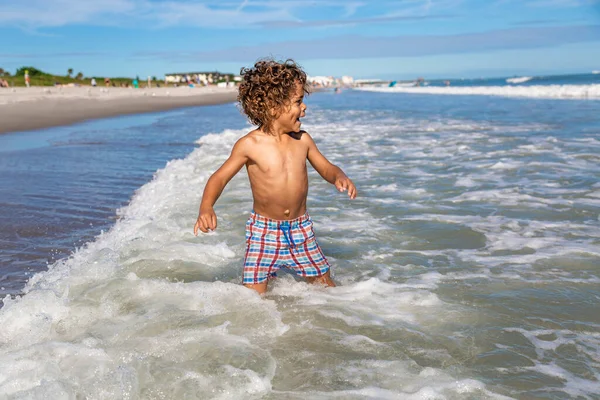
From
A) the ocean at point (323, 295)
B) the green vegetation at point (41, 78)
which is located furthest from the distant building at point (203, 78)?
the ocean at point (323, 295)

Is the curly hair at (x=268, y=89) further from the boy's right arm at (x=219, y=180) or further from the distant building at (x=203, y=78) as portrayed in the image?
the distant building at (x=203, y=78)

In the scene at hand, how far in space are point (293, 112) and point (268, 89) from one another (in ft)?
0.70

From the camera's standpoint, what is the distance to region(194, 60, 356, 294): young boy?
3.51 meters

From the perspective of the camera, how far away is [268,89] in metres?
3.46

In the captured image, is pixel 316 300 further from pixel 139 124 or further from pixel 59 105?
pixel 59 105

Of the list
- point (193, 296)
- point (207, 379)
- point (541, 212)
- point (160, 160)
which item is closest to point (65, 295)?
point (193, 296)

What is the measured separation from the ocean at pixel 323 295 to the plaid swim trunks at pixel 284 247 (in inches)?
6.6

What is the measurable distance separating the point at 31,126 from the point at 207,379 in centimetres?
1613

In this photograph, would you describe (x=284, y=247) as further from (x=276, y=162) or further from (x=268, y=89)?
(x=268, y=89)

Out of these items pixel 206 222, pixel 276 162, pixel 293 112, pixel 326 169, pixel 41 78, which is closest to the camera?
pixel 206 222

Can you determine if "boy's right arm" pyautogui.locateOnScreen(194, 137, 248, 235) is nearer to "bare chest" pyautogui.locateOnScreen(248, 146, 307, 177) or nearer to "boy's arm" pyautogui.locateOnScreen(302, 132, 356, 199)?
"bare chest" pyautogui.locateOnScreen(248, 146, 307, 177)

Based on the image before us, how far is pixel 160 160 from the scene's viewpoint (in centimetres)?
1032

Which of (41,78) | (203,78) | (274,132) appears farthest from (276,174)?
(203,78)

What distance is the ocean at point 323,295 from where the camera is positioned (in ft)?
8.20
